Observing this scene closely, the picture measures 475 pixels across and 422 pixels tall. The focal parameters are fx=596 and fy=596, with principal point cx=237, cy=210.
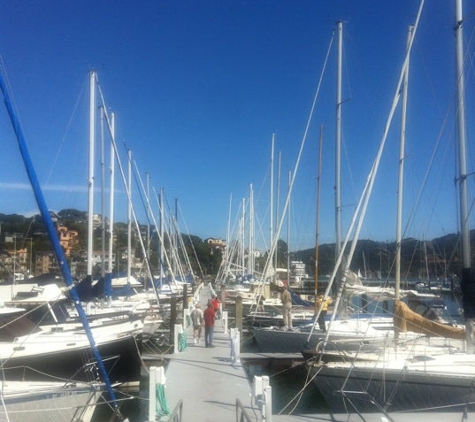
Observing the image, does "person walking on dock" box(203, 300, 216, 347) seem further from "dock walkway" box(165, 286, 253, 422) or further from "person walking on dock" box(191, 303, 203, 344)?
"person walking on dock" box(191, 303, 203, 344)

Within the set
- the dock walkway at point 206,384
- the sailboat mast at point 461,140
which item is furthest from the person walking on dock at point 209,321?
the sailboat mast at point 461,140

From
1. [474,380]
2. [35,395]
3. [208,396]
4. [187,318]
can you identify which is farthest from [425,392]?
[187,318]

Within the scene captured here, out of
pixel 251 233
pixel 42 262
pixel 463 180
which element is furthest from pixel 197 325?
pixel 42 262

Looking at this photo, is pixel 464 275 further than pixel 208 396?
No

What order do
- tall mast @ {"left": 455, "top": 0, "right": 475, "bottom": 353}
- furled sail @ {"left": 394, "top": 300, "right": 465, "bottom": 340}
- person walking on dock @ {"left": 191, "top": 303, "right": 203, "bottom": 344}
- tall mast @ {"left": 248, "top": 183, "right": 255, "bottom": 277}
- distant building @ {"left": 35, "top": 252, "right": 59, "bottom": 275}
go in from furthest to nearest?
1. distant building @ {"left": 35, "top": 252, "right": 59, "bottom": 275}
2. tall mast @ {"left": 248, "top": 183, "right": 255, "bottom": 277}
3. person walking on dock @ {"left": 191, "top": 303, "right": 203, "bottom": 344}
4. furled sail @ {"left": 394, "top": 300, "right": 465, "bottom": 340}
5. tall mast @ {"left": 455, "top": 0, "right": 475, "bottom": 353}

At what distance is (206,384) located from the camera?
15352 millimetres

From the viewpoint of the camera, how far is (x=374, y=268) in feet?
296

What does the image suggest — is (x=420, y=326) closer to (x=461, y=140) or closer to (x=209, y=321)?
(x=461, y=140)

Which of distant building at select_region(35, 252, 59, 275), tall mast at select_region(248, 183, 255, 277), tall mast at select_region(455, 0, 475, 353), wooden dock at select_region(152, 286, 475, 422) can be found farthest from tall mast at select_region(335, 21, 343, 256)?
distant building at select_region(35, 252, 59, 275)

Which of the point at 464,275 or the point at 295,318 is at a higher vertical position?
the point at 464,275

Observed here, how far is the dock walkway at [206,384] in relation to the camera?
12.8 meters

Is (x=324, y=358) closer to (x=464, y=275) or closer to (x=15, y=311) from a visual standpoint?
(x=464, y=275)

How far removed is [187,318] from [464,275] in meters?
17.7

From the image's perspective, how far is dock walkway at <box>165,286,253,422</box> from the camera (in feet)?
42.1
